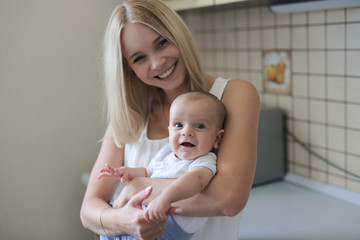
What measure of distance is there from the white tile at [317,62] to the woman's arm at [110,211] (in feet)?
2.56

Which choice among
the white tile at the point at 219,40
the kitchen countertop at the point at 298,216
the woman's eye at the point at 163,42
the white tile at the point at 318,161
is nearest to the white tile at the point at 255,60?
the white tile at the point at 219,40

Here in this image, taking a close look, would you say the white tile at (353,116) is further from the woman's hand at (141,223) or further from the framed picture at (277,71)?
the woman's hand at (141,223)

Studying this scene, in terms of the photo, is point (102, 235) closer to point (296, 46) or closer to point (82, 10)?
point (296, 46)

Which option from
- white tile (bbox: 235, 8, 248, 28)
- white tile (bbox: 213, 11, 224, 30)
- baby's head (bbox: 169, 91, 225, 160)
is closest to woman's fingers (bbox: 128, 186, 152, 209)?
baby's head (bbox: 169, 91, 225, 160)

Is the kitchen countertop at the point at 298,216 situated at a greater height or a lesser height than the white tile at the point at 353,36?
lesser

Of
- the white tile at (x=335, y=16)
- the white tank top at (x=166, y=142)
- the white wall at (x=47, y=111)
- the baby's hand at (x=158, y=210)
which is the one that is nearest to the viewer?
the baby's hand at (x=158, y=210)

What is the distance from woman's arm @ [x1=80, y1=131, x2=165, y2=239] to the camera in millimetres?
964

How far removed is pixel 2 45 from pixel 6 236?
0.85 metres

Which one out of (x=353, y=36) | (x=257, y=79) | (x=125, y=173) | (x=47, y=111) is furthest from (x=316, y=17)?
(x=47, y=111)

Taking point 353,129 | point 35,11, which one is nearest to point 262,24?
point 353,129

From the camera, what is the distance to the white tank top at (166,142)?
3.61 feet

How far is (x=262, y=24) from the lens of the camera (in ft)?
5.69

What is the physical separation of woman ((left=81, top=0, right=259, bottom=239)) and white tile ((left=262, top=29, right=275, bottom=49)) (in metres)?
0.59

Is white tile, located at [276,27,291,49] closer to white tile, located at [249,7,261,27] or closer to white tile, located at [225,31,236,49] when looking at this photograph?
white tile, located at [249,7,261,27]
